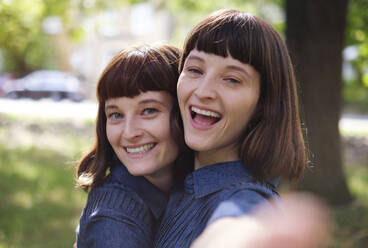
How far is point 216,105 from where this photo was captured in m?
1.63

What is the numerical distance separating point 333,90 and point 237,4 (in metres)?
6.11

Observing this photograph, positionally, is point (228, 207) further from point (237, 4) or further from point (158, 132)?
point (237, 4)

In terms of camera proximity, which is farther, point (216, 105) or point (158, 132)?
point (158, 132)

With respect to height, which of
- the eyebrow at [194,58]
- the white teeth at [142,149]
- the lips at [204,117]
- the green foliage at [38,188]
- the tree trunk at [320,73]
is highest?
the eyebrow at [194,58]

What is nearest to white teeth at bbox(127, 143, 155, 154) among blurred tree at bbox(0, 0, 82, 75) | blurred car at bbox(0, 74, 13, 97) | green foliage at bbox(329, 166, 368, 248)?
green foliage at bbox(329, 166, 368, 248)

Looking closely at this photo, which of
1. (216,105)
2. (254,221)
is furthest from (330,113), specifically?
(254,221)

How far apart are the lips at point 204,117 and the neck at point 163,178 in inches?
18.7

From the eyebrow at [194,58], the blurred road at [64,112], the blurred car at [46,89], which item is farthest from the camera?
the blurred car at [46,89]

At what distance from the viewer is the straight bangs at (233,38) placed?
1604 millimetres

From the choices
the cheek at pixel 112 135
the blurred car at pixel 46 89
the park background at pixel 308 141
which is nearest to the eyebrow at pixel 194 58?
the cheek at pixel 112 135

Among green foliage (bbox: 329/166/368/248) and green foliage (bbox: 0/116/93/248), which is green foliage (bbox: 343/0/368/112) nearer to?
green foliage (bbox: 329/166/368/248)

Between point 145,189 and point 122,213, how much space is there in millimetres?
232

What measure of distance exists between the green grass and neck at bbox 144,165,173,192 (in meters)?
0.74

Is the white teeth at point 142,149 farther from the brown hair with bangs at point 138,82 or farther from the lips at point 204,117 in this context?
the lips at point 204,117
